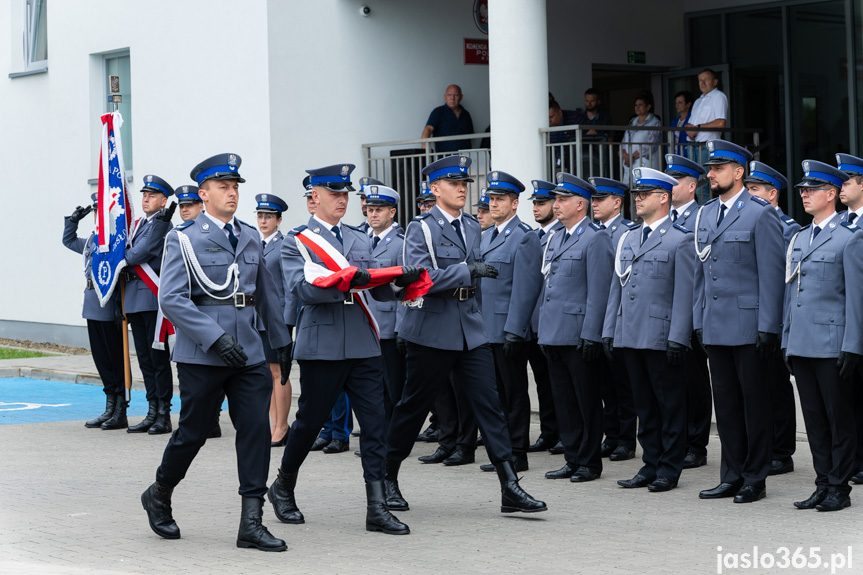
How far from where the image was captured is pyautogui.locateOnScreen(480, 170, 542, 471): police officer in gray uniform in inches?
368

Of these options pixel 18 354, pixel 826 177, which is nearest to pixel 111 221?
pixel 826 177

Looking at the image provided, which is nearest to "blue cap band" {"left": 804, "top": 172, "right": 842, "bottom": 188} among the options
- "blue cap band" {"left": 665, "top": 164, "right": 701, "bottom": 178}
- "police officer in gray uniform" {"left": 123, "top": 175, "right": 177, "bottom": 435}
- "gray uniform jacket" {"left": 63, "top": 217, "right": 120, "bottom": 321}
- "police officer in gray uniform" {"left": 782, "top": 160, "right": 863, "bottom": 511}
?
"police officer in gray uniform" {"left": 782, "top": 160, "right": 863, "bottom": 511}

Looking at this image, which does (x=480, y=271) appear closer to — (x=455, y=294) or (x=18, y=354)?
(x=455, y=294)

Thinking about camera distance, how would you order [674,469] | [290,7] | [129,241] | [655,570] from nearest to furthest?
[655,570]
[674,469]
[129,241]
[290,7]

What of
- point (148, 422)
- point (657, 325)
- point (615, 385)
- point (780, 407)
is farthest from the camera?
point (148, 422)

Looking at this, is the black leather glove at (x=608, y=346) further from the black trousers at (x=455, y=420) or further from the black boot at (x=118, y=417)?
the black boot at (x=118, y=417)

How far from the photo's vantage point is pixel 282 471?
7.57m

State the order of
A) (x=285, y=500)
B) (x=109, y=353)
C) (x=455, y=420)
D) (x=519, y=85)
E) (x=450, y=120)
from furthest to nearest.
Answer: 1. (x=450, y=120)
2. (x=519, y=85)
3. (x=109, y=353)
4. (x=455, y=420)
5. (x=285, y=500)

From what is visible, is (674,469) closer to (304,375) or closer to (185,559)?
(304,375)

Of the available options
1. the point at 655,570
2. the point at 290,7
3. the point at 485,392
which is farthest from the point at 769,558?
the point at 290,7

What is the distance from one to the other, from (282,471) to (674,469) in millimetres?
2696

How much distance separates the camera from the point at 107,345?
12289mm

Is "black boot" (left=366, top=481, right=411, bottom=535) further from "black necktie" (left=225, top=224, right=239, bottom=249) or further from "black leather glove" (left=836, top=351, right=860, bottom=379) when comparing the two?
"black leather glove" (left=836, top=351, right=860, bottom=379)

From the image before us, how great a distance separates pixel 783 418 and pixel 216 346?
451 cm
